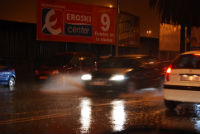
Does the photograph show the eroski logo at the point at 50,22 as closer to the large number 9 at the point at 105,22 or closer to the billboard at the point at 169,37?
the large number 9 at the point at 105,22

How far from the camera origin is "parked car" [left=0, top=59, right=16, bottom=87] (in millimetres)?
14791

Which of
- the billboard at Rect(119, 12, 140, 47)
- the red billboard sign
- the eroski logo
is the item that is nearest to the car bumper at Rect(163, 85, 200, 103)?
the red billboard sign

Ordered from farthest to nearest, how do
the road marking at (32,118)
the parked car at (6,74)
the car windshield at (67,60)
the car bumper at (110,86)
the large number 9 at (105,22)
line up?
A: the large number 9 at (105,22)
the car windshield at (67,60)
the parked car at (6,74)
the car bumper at (110,86)
the road marking at (32,118)

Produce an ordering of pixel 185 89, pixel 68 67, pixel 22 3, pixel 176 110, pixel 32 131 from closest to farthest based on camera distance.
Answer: pixel 32 131
pixel 185 89
pixel 176 110
pixel 68 67
pixel 22 3

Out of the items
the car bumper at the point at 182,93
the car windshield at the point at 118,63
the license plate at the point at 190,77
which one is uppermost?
the car windshield at the point at 118,63

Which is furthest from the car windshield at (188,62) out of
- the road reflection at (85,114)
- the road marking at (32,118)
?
the road marking at (32,118)

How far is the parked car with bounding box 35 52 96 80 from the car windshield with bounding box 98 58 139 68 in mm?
2004

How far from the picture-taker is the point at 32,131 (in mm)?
6539

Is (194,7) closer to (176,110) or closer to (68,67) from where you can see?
(68,67)

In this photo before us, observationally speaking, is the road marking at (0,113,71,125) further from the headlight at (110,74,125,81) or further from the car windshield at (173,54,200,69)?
the headlight at (110,74,125,81)

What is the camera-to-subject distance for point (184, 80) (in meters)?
8.34

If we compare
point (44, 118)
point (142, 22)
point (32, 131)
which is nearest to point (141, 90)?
point (44, 118)

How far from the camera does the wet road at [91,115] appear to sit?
22.5ft

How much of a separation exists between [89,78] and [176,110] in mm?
4340
